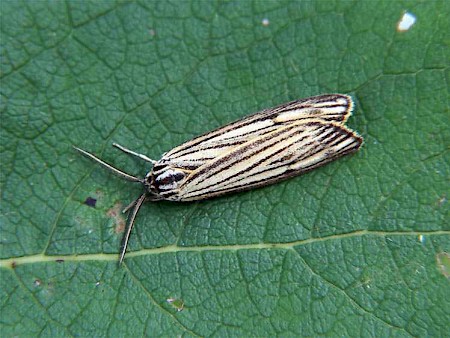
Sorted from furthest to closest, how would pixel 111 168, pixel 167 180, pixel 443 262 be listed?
1. pixel 111 168
2. pixel 167 180
3. pixel 443 262

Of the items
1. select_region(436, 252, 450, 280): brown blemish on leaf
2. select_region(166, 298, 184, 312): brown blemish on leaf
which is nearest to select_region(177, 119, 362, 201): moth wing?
select_region(166, 298, 184, 312): brown blemish on leaf

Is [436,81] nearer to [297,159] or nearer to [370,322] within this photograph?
[297,159]

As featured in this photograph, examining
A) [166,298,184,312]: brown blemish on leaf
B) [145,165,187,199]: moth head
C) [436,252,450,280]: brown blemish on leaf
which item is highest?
[145,165,187,199]: moth head

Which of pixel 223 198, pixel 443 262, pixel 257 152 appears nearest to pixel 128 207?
pixel 223 198

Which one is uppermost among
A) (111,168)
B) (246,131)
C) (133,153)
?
(246,131)

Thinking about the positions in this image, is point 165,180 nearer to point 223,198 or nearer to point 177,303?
point 223,198

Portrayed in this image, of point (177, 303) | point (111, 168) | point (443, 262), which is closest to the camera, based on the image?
point (443, 262)

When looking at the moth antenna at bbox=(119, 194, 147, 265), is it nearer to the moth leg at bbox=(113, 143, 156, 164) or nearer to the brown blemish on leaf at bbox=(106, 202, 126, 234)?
the brown blemish on leaf at bbox=(106, 202, 126, 234)
